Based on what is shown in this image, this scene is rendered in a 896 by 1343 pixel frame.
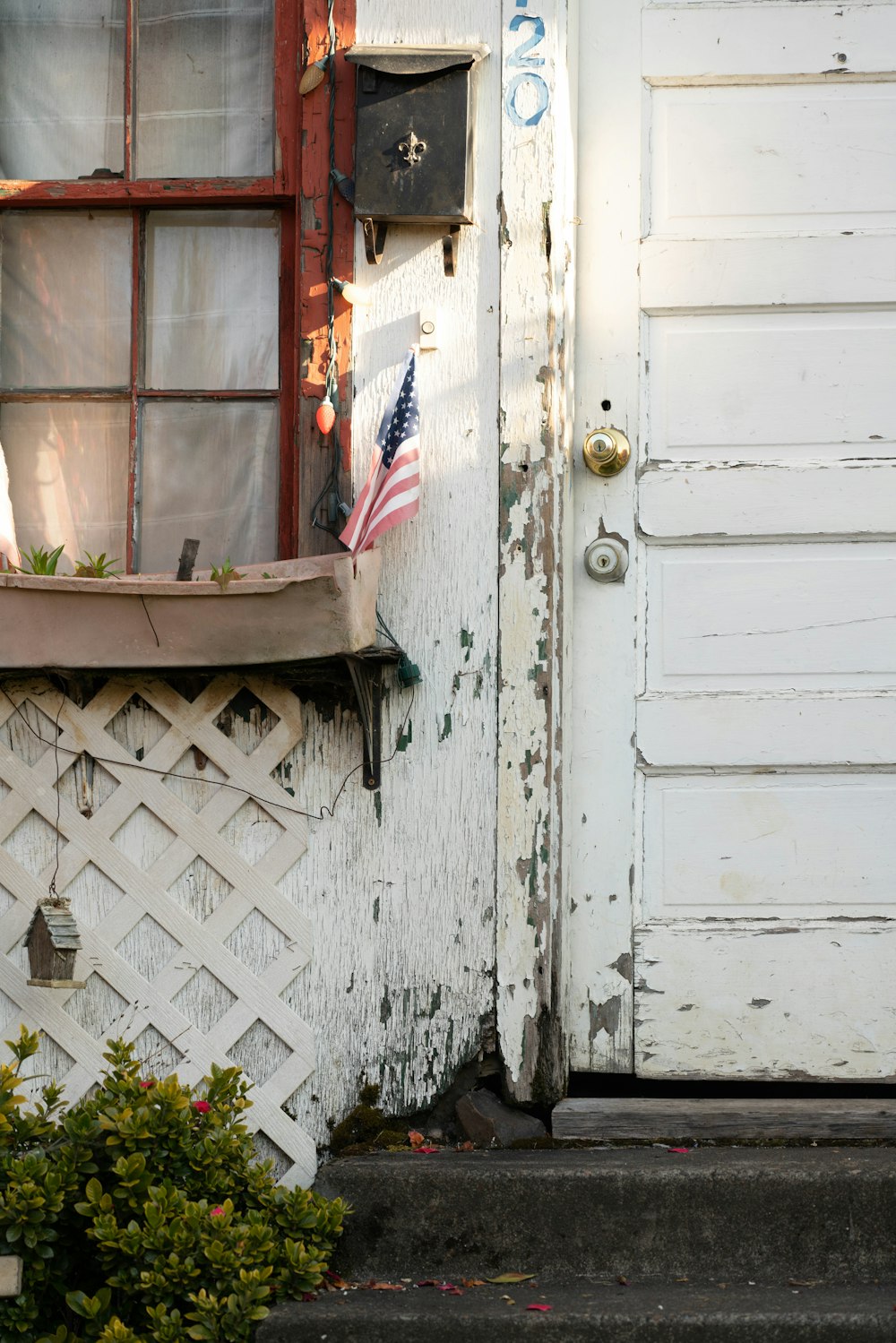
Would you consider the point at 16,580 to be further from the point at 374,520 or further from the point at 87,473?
the point at 374,520

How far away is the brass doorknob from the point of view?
278 cm

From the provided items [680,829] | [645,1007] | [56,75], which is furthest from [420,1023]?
[56,75]

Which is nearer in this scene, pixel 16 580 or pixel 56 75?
pixel 16 580

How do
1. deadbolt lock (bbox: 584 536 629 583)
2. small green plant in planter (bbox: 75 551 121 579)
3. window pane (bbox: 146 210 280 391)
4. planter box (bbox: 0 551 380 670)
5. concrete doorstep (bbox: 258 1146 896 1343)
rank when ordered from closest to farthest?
concrete doorstep (bbox: 258 1146 896 1343)
planter box (bbox: 0 551 380 670)
small green plant in planter (bbox: 75 551 121 579)
deadbolt lock (bbox: 584 536 629 583)
window pane (bbox: 146 210 280 391)

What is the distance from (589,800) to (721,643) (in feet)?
1.48

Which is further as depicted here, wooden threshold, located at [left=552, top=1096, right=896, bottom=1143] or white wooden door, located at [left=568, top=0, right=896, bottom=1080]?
white wooden door, located at [left=568, top=0, right=896, bottom=1080]

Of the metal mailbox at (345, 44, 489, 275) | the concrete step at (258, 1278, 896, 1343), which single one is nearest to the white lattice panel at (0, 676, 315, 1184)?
the concrete step at (258, 1278, 896, 1343)

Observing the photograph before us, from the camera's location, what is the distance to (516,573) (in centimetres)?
267

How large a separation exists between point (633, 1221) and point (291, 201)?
2.24 m

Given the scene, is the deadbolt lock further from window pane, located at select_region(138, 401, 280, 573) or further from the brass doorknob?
window pane, located at select_region(138, 401, 280, 573)

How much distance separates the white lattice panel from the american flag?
1.30 ft

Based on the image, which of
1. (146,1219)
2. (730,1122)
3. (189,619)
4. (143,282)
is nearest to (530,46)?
(143,282)

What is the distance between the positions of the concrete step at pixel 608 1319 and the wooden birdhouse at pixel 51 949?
0.82m

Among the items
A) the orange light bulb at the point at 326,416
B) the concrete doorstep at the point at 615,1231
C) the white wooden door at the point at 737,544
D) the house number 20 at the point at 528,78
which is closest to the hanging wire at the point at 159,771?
the white wooden door at the point at 737,544
